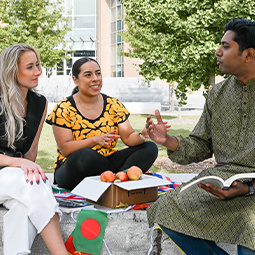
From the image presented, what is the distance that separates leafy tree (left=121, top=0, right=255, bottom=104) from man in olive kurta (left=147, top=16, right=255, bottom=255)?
3.80 m

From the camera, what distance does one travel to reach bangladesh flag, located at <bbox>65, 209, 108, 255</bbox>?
2.86m

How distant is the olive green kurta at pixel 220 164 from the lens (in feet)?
7.18

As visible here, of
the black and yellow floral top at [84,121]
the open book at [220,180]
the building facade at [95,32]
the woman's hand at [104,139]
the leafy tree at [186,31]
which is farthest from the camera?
the building facade at [95,32]

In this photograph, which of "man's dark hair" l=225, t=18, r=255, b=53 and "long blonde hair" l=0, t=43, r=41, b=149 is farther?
"long blonde hair" l=0, t=43, r=41, b=149

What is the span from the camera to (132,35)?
19469mm

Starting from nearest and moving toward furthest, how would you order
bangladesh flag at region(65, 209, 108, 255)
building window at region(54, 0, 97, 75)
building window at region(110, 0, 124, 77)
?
bangladesh flag at region(65, 209, 108, 255), building window at region(110, 0, 124, 77), building window at region(54, 0, 97, 75)

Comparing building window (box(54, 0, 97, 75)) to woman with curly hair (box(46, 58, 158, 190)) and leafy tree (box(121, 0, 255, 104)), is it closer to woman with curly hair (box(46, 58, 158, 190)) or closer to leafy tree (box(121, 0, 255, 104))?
leafy tree (box(121, 0, 255, 104))

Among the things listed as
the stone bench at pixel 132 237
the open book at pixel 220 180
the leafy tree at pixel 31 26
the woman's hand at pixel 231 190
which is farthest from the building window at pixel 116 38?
the open book at pixel 220 180

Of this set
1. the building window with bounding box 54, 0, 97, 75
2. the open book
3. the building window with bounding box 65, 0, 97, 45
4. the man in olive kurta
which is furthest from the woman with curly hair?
the building window with bounding box 65, 0, 97, 45

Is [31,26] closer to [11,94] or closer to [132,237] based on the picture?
[11,94]

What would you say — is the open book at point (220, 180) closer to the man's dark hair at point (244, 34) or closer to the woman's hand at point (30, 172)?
the man's dark hair at point (244, 34)

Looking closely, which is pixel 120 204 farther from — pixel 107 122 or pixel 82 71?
pixel 82 71

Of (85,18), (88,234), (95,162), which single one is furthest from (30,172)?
(85,18)

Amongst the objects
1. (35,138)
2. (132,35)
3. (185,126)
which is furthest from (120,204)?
(132,35)
